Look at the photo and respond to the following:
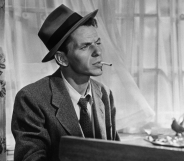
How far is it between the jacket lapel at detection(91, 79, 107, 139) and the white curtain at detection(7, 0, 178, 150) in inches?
44.9

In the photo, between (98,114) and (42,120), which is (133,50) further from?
(42,120)

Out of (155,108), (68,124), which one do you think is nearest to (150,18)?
(155,108)

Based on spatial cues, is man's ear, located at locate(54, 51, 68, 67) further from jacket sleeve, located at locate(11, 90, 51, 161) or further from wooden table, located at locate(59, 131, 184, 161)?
wooden table, located at locate(59, 131, 184, 161)

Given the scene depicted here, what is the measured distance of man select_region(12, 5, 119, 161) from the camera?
1.39m

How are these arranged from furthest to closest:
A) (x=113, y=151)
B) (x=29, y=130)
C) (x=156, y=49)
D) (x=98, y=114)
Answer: (x=156, y=49), (x=98, y=114), (x=29, y=130), (x=113, y=151)

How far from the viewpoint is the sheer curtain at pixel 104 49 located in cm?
270

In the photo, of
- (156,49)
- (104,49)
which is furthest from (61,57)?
(156,49)

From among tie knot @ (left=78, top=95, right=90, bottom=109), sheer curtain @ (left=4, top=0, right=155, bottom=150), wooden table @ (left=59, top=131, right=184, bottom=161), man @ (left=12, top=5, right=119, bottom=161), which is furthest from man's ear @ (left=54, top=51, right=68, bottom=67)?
sheer curtain @ (left=4, top=0, right=155, bottom=150)

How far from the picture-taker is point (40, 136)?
1.37 meters

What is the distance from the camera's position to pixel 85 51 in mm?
1418

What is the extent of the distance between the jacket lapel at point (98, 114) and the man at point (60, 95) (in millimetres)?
22

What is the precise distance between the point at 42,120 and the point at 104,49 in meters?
1.39

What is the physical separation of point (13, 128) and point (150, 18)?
1607 millimetres

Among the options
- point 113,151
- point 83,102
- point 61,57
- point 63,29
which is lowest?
point 113,151
